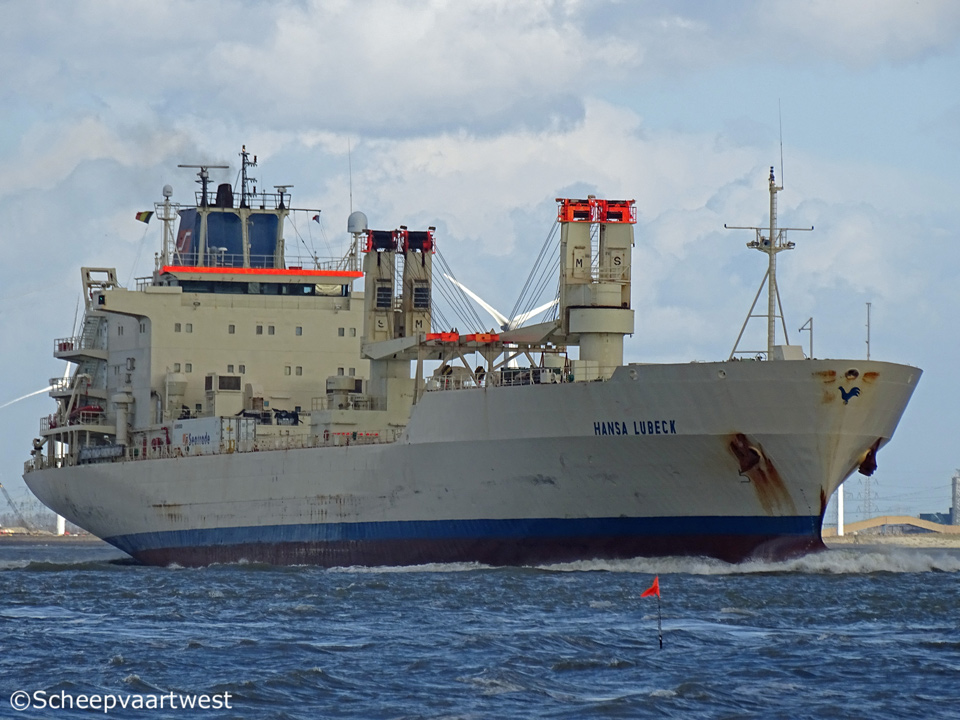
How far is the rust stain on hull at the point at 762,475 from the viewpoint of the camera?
101ft

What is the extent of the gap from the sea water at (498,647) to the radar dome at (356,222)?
17.7 m

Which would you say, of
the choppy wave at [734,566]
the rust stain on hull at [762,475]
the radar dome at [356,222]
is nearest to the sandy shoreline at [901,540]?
the radar dome at [356,222]

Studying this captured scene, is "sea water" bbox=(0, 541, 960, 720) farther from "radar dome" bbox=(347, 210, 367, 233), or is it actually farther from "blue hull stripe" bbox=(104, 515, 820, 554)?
"radar dome" bbox=(347, 210, 367, 233)

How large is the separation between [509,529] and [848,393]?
7924mm

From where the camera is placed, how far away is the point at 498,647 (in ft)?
65.8

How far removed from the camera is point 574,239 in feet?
115

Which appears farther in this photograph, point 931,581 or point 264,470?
point 264,470

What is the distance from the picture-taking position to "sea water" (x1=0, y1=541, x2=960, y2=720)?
16.5 m

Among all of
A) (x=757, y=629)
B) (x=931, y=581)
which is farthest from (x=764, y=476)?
(x=757, y=629)

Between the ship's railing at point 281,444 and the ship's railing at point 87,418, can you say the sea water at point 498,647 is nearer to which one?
the ship's railing at point 281,444

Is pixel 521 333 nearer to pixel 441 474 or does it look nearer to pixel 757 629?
pixel 441 474

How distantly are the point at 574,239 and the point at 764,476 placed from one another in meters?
7.35

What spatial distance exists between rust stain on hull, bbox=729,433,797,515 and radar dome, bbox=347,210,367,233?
19.2 meters

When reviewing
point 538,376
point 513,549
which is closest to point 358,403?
point 538,376
